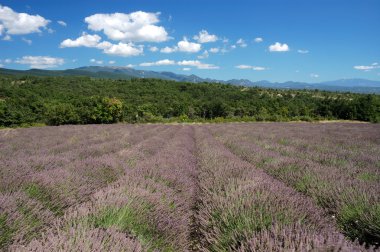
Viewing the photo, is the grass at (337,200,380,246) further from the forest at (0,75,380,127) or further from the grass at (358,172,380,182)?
the forest at (0,75,380,127)

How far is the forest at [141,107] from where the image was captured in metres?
46.6

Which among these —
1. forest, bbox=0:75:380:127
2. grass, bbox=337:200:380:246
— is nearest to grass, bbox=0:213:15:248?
grass, bbox=337:200:380:246

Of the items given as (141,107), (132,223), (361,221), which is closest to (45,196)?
(132,223)

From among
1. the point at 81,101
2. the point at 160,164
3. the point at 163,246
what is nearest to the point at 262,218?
the point at 163,246

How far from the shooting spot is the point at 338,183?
337 cm

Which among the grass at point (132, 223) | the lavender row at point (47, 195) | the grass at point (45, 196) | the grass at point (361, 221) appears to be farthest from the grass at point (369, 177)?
the grass at point (45, 196)

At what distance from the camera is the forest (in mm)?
46594

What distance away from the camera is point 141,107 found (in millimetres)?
58969

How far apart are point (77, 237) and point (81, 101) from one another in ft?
173

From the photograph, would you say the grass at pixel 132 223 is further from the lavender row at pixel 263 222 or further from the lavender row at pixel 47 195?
the lavender row at pixel 47 195

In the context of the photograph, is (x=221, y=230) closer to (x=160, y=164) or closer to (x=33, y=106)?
(x=160, y=164)

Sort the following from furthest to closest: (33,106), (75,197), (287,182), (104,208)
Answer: (33,106) < (287,182) < (75,197) < (104,208)

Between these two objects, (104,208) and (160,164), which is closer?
(104,208)

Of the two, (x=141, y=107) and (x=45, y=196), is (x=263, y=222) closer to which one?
(x=45, y=196)
